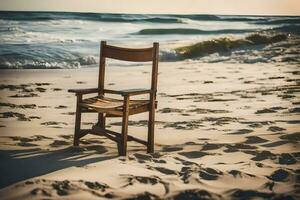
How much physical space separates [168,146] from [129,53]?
3.20ft

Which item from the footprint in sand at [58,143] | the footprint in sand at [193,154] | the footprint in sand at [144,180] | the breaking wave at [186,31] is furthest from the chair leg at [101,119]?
the breaking wave at [186,31]

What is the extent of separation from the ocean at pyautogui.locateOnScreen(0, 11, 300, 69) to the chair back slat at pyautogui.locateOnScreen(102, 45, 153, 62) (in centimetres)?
354

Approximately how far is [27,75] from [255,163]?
5476 millimetres

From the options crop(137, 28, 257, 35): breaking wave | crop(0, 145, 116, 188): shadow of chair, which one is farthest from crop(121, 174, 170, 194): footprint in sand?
crop(137, 28, 257, 35): breaking wave

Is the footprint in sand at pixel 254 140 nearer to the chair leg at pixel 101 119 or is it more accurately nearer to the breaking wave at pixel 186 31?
the chair leg at pixel 101 119

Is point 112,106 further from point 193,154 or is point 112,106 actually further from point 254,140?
point 254,140

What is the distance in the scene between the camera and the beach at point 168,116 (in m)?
2.52

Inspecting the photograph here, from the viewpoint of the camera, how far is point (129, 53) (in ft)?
11.0

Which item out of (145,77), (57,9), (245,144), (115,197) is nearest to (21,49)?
(57,9)

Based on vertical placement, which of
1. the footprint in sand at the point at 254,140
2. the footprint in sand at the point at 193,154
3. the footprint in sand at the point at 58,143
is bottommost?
the footprint in sand at the point at 58,143

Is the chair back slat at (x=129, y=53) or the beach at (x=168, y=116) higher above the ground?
the chair back slat at (x=129, y=53)

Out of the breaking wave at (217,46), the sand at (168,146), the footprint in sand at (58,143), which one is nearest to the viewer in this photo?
the sand at (168,146)

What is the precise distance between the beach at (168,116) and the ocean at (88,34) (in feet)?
0.12

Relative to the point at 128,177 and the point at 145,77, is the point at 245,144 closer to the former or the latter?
the point at 128,177
